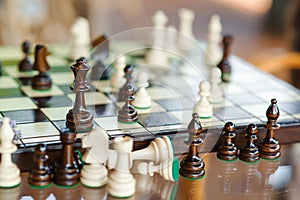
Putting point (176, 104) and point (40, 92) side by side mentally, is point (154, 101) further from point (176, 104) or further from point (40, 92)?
point (40, 92)

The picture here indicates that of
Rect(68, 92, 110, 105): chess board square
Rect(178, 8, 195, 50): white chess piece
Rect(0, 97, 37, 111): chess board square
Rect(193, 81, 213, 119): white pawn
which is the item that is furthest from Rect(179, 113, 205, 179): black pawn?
Rect(178, 8, 195, 50): white chess piece

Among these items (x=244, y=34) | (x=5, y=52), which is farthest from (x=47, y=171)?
(x=244, y=34)

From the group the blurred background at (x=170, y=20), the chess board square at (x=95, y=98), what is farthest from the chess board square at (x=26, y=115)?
the blurred background at (x=170, y=20)

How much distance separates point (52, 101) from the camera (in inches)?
75.5

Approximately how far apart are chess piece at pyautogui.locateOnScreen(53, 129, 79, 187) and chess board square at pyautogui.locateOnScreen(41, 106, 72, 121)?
30cm

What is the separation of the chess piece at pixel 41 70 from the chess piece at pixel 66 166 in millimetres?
588

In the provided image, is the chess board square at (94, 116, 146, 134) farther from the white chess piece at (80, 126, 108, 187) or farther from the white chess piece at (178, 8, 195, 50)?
the white chess piece at (178, 8, 195, 50)

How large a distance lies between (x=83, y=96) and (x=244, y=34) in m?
3.97

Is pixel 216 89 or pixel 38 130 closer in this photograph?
pixel 38 130

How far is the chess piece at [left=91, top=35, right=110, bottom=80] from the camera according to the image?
2.18 meters

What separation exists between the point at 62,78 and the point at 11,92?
0.79ft

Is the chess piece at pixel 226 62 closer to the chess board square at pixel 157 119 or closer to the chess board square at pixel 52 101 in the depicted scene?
the chess board square at pixel 157 119

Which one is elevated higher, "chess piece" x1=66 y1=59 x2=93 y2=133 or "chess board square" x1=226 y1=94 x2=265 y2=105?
"chess piece" x1=66 y1=59 x2=93 y2=133

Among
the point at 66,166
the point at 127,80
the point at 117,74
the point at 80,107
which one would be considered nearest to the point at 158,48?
the point at 117,74
